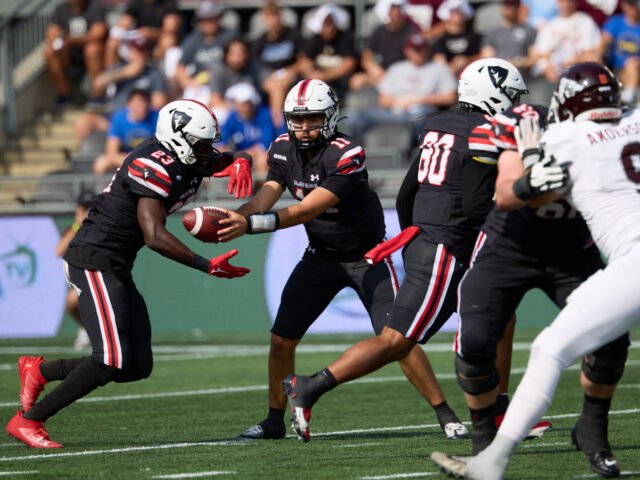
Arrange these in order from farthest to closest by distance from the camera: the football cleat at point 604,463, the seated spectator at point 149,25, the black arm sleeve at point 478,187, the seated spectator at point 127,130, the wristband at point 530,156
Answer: the seated spectator at point 149,25 → the seated spectator at point 127,130 → the black arm sleeve at point 478,187 → the football cleat at point 604,463 → the wristband at point 530,156

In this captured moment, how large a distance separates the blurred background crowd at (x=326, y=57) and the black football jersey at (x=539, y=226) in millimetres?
7587

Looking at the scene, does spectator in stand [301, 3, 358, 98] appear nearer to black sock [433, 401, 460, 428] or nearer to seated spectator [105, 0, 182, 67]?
seated spectator [105, 0, 182, 67]

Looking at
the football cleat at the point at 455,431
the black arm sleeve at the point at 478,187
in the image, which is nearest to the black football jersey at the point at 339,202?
the black arm sleeve at the point at 478,187

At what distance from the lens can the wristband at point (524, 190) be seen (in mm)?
4211

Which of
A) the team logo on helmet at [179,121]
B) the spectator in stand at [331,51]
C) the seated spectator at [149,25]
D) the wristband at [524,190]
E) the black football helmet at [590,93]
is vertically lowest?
the wristband at [524,190]

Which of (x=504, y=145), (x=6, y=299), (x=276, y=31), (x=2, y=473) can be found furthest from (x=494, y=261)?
(x=276, y=31)

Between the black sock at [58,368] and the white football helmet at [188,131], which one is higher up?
Result: the white football helmet at [188,131]

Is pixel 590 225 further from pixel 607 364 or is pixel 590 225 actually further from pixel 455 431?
pixel 455 431

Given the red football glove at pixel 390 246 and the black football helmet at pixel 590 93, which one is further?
the red football glove at pixel 390 246

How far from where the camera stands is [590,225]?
14.0 ft

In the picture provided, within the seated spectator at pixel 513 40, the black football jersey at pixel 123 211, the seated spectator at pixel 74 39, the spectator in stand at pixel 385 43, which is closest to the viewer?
the black football jersey at pixel 123 211

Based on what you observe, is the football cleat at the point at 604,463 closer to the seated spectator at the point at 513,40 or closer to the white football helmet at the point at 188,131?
the white football helmet at the point at 188,131

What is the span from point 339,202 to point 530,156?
1.84m

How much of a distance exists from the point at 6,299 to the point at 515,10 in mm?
7023
